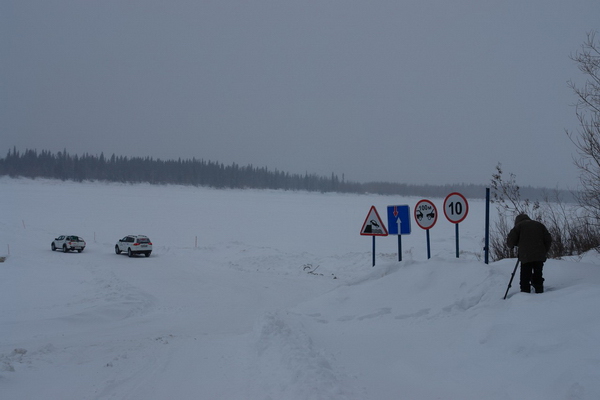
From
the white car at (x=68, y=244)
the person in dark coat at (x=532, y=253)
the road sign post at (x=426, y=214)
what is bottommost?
the white car at (x=68, y=244)

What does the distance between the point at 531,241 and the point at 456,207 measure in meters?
2.81

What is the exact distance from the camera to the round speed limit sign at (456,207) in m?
10.4

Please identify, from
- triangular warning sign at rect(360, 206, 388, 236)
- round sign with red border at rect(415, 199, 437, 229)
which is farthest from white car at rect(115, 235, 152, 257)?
round sign with red border at rect(415, 199, 437, 229)

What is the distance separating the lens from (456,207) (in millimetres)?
10461

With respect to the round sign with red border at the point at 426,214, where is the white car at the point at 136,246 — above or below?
below

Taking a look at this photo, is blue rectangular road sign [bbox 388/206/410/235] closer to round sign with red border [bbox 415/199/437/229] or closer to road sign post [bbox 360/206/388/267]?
round sign with red border [bbox 415/199/437/229]

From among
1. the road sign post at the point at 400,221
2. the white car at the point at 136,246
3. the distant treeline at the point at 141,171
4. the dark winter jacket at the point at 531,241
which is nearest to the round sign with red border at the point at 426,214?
the road sign post at the point at 400,221

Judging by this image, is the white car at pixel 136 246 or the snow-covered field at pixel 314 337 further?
the white car at pixel 136 246

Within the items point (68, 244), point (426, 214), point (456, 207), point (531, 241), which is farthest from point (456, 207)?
point (68, 244)

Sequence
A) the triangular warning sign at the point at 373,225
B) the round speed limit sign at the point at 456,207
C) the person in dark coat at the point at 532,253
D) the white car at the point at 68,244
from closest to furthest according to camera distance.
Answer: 1. the person in dark coat at the point at 532,253
2. the round speed limit sign at the point at 456,207
3. the triangular warning sign at the point at 373,225
4. the white car at the point at 68,244

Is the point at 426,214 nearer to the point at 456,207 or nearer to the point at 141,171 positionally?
the point at 456,207

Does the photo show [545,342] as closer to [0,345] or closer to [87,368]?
[87,368]

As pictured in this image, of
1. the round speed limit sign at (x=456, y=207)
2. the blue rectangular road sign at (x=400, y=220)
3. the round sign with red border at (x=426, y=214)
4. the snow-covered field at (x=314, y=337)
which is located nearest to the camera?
the snow-covered field at (x=314, y=337)

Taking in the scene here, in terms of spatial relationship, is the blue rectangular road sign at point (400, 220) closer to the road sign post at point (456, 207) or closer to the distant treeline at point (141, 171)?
the road sign post at point (456, 207)
